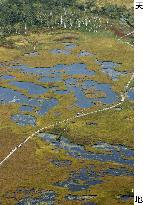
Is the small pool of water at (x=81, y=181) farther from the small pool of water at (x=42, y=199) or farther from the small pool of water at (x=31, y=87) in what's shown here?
the small pool of water at (x=31, y=87)

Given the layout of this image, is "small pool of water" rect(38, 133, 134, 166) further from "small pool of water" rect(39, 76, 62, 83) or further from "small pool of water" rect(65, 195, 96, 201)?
"small pool of water" rect(39, 76, 62, 83)

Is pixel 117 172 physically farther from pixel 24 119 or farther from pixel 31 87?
pixel 31 87

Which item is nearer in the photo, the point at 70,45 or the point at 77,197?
the point at 77,197

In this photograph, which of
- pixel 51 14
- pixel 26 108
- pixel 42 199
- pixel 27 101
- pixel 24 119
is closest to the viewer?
pixel 42 199

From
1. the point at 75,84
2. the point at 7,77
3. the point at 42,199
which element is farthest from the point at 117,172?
the point at 7,77

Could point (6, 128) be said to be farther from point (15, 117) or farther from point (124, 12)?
point (124, 12)

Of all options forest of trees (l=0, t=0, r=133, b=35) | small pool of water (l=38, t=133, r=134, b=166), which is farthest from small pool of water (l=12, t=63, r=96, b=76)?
small pool of water (l=38, t=133, r=134, b=166)
